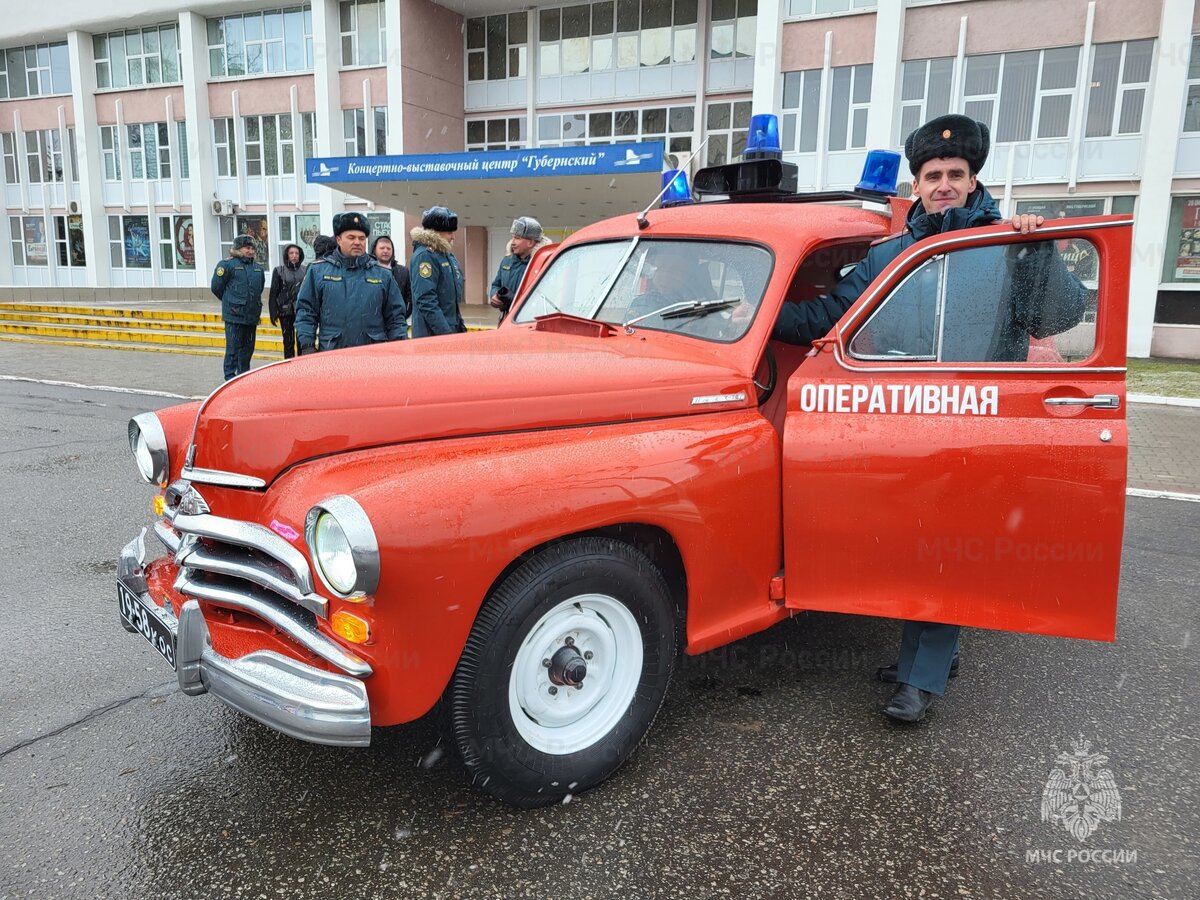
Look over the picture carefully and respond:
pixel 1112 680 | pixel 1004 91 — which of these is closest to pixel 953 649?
pixel 1112 680

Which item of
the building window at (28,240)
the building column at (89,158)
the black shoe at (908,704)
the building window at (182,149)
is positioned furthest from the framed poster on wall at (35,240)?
the black shoe at (908,704)

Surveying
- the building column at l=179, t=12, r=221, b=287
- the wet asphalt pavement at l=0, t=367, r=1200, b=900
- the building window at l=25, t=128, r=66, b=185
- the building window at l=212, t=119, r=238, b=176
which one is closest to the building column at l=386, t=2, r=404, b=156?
the building window at l=212, t=119, r=238, b=176

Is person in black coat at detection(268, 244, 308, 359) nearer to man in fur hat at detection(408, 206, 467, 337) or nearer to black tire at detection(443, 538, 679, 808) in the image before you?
man in fur hat at detection(408, 206, 467, 337)

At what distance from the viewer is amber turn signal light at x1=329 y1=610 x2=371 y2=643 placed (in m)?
2.21

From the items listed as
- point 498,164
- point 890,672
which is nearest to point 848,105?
point 498,164

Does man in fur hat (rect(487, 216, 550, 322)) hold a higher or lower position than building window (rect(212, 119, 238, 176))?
lower

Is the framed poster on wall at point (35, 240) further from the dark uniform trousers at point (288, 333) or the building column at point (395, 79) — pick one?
the dark uniform trousers at point (288, 333)

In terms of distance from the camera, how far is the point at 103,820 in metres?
2.57

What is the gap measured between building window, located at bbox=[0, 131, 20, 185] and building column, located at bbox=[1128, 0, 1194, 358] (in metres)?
39.6

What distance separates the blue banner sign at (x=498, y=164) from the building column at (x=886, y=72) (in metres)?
5.33

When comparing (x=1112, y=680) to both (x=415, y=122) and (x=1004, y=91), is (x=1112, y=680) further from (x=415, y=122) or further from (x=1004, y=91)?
(x=415, y=122)

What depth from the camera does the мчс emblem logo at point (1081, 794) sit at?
2.62 metres

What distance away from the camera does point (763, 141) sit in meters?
4.47

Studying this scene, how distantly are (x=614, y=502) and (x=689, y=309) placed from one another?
1.16 metres
